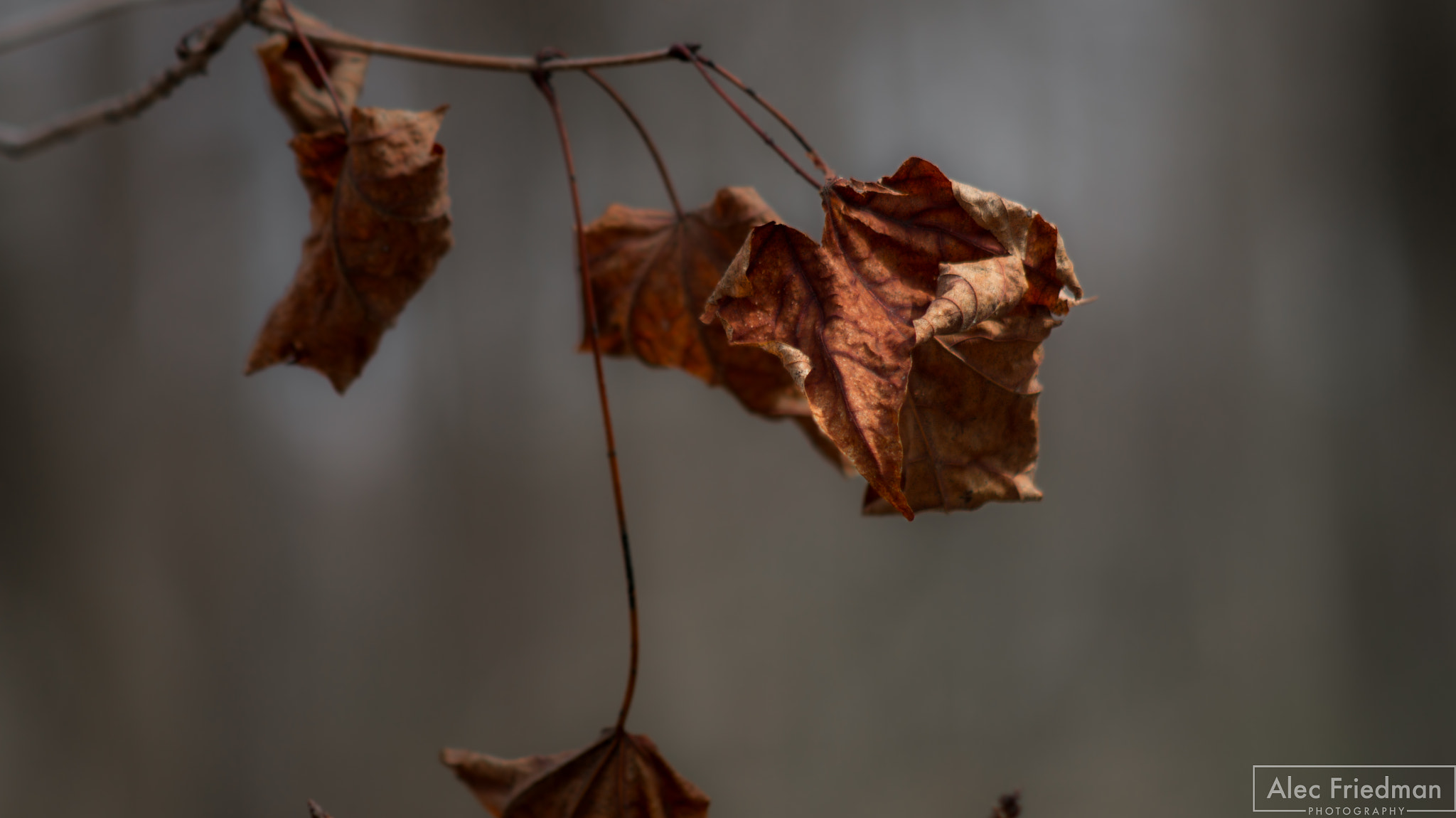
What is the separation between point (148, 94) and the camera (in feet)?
1.75

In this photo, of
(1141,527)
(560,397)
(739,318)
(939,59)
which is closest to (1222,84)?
(939,59)

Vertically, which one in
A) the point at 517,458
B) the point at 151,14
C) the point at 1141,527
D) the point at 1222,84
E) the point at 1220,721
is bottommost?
the point at 1220,721

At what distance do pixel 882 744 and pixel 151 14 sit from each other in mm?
1490

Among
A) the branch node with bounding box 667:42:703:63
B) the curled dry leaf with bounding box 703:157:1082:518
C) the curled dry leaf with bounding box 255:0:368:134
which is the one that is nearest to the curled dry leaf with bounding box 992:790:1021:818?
the curled dry leaf with bounding box 703:157:1082:518

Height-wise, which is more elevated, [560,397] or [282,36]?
[282,36]

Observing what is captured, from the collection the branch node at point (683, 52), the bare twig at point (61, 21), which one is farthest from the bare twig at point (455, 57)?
the bare twig at point (61, 21)

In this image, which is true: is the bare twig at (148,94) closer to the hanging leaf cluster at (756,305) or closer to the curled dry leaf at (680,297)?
the hanging leaf cluster at (756,305)

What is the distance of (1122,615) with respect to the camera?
1.23 meters

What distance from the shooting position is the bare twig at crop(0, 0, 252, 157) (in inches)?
19.4

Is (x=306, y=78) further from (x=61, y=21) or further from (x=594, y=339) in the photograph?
(x=594, y=339)

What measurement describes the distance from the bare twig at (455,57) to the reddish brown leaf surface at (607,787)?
0.37 metres

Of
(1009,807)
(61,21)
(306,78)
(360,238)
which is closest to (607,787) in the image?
(1009,807)

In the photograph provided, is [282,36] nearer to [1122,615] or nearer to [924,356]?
[924,356]

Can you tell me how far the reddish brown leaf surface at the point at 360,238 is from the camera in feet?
1.43
